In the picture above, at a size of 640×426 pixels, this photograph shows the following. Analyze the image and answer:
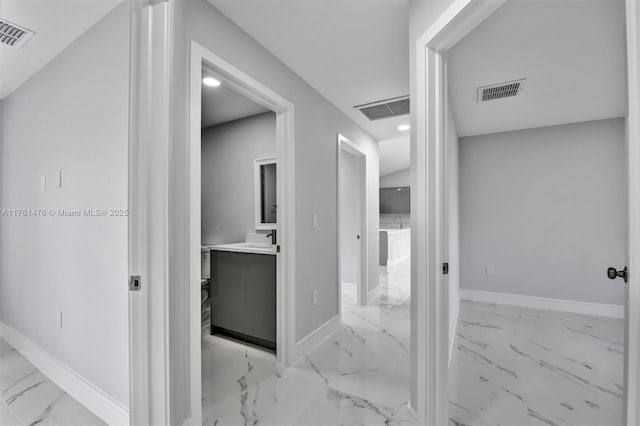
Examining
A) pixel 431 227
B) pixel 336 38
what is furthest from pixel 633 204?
pixel 336 38

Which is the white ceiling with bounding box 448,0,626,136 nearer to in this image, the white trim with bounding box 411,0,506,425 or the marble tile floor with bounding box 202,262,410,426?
the white trim with bounding box 411,0,506,425

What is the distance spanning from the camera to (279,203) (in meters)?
2.29

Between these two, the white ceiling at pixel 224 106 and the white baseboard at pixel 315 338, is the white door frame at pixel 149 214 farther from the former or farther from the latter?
the white ceiling at pixel 224 106

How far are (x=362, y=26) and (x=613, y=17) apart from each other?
1.37 meters

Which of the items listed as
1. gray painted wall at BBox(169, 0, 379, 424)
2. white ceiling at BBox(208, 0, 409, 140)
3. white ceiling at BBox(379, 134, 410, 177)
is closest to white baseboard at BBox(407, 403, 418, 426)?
gray painted wall at BBox(169, 0, 379, 424)

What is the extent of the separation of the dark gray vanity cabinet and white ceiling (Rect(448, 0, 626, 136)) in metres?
2.19


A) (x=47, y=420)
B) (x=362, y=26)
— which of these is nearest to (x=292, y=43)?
(x=362, y=26)

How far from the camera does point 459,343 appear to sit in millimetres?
2643

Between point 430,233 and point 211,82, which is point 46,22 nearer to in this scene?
point 211,82

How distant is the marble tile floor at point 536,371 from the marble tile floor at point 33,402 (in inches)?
83.8

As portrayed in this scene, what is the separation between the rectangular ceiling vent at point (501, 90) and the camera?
2408 mm

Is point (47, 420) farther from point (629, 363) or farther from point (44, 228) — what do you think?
point (629, 363)

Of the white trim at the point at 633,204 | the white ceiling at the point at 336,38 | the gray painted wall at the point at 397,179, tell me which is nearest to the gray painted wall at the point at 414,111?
the white ceiling at the point at 336,38

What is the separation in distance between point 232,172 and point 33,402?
2.43m
